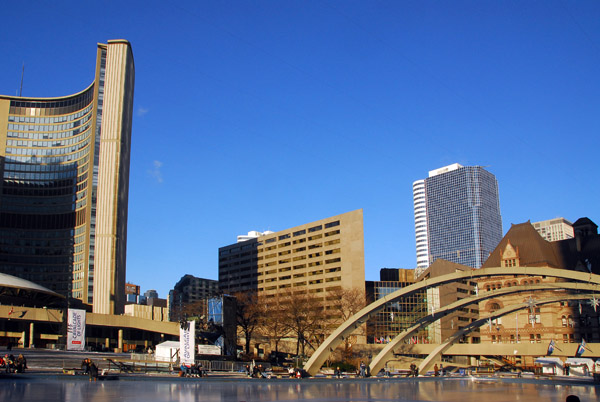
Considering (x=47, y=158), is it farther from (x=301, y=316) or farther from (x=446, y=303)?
(x=446, y=303)

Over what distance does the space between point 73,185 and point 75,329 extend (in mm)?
91504

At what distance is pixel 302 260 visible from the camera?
502ft

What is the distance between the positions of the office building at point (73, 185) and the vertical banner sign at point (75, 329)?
67520 mm

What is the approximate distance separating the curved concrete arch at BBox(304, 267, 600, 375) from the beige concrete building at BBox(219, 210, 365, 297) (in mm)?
69073

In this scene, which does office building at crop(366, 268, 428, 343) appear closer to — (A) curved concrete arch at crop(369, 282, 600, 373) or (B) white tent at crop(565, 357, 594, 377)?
(B) white tent at crop(565, 357, 594, 377)

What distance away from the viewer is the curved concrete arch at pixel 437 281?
37.6 m

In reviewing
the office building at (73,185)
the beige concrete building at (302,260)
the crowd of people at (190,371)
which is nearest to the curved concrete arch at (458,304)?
the crowd of people at (190,371)

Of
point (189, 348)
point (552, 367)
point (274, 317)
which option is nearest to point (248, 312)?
point (274, 317)

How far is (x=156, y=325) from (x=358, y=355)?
36472mm

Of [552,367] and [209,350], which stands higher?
[209,350]

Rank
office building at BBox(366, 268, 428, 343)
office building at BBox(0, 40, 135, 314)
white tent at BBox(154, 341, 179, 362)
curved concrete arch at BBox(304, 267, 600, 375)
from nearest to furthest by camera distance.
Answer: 1. curved concrete arch at BBox(304, 267, 600, 375)
2. white tent at BBox(154, 341, 179, 362)
3. office building at BBox(0, 40, 135, 314)
4. office building at BBox(366, 268, 428, 343)

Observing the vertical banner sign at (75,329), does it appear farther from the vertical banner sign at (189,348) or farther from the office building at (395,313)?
the office building at (395,313)

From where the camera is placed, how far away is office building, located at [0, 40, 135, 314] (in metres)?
128

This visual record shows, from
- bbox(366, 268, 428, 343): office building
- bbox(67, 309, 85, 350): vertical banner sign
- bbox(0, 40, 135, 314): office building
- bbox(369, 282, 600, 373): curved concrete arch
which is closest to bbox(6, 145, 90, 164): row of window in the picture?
bbox(0, 40, 135, 314): office building
